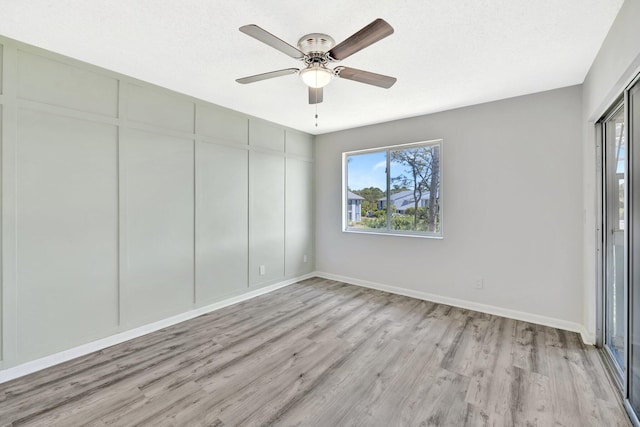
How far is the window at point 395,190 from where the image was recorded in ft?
12.7

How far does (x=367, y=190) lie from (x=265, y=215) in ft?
5.60

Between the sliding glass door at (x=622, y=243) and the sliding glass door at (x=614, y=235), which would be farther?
the sliding glass door at (x=614, y=235)

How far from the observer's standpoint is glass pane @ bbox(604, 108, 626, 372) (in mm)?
2080

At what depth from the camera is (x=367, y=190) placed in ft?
15.1

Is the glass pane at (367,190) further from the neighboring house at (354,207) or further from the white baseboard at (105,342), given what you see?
the white baseboard at (105,342)

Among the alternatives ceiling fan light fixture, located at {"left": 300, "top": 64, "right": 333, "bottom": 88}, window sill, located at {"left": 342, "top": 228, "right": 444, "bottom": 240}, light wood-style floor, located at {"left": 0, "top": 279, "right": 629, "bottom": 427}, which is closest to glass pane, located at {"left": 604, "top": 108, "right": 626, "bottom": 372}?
light wood-style floor, located at {"left": 0, "top": 279, "right": 629, "bottom": 427}

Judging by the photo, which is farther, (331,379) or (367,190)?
(367,190)

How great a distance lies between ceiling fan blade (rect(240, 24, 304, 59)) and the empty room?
0.03 m

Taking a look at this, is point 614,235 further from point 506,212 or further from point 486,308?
point 486,308

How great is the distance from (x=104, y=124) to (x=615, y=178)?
14.4 feet

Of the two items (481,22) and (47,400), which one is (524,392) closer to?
(481,22)

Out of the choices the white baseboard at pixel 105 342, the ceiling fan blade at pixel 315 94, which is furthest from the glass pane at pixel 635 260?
the white baseboard at pixel 105 342

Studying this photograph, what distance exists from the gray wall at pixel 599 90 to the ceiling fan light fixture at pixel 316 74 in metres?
1.77

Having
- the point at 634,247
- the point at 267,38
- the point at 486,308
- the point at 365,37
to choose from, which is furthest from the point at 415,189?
the point at 267,38
